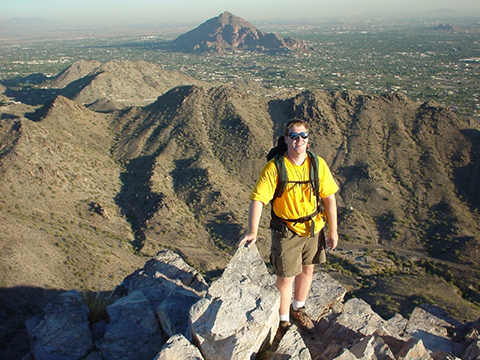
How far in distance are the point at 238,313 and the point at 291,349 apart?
120 cm

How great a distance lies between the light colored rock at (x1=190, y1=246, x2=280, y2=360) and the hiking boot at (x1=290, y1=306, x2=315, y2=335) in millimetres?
1318

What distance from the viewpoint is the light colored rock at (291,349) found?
614 cm

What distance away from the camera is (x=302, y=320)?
783 centimetres

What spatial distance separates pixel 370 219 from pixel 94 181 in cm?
2993

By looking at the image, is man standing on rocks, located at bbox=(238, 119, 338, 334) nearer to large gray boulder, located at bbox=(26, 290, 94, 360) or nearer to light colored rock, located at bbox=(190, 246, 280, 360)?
light colored rock, located at bbox=(190, 246, 280, 360)

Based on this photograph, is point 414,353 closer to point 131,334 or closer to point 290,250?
point 290,250

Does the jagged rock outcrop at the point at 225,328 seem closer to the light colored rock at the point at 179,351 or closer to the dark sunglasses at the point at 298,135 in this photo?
the light colored rock at the point at 179,351

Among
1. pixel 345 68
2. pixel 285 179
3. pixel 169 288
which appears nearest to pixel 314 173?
pixel 285 179

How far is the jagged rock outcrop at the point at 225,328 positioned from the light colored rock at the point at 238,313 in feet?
0.05

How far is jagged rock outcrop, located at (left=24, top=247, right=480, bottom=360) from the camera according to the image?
5.95m

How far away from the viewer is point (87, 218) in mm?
31172

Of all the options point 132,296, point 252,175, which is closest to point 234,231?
point 252,175

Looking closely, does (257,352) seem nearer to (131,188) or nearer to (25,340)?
(25,340)

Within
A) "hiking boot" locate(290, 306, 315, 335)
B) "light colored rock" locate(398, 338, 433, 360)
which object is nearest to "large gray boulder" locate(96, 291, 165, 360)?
"hiking boot" locate(290, 306, 315, 335)
